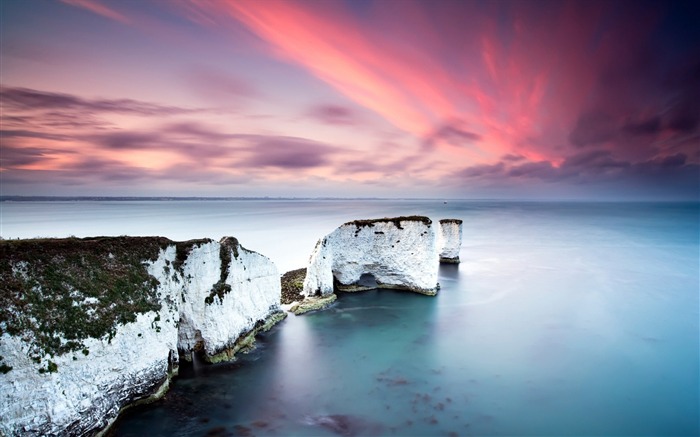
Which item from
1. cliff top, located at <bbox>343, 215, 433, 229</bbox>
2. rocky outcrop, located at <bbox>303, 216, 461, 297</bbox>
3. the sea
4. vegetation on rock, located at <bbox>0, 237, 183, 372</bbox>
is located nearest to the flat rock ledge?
rocky outcrop, located at <bbox>303, 216, 461, 297</bbox>

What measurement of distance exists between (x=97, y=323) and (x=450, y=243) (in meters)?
34.4

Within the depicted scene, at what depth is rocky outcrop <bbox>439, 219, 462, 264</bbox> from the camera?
37.8m

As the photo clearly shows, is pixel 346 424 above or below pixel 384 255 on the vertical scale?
below

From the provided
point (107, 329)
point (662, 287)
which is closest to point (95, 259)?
point (107, 329)

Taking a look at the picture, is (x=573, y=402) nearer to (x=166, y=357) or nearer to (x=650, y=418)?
(x=650, y=418)

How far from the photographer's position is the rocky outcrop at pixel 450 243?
3781 cm

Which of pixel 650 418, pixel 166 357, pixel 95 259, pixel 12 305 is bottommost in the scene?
pixel 650 418

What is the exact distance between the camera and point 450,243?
38.9 metres

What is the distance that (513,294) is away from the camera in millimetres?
28422

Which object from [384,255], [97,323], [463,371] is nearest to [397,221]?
[384,255]

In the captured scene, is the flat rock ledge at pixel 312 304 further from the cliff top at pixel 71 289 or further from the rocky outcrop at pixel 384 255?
the cliff top at pixel 71 289

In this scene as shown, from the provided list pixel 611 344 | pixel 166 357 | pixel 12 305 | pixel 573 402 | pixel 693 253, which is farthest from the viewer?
pixel 693 253

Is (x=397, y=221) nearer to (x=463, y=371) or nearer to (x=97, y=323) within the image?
(x=463, y=371)

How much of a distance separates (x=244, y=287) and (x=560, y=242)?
57.1 m
